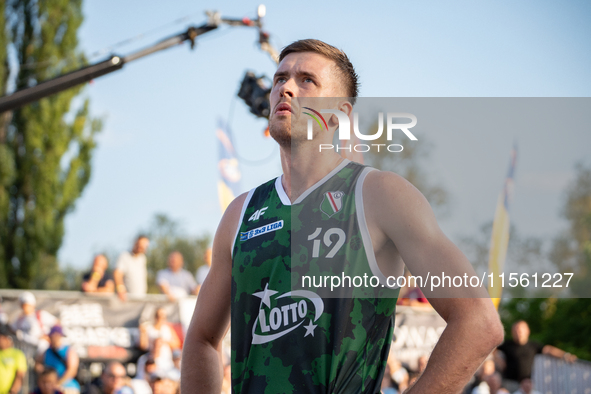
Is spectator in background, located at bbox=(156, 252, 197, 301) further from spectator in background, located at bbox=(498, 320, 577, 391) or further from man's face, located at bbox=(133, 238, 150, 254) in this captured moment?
spectator in background, located at bbox=(498, 320, 577, 391)

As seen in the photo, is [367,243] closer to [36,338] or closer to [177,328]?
[177,328]

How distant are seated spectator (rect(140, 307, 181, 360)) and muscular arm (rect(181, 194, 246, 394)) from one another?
6.18 m

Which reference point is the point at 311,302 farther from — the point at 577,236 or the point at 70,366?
the point at 70,366

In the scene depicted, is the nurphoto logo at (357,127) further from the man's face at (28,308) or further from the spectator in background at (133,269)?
the man's face at (28,308)

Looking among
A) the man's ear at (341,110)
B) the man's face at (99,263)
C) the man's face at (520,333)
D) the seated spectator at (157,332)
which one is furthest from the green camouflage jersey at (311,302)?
the man's face at (520,333)

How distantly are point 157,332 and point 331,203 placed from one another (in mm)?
6890

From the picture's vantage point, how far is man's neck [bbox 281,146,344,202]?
221 cm

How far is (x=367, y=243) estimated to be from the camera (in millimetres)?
1882

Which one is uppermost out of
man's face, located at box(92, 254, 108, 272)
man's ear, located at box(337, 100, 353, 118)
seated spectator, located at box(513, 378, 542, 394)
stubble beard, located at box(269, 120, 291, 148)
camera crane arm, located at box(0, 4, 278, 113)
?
camera crane arm, located at box(0, 4, 278, 113)

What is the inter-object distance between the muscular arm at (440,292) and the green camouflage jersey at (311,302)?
0.11 meters

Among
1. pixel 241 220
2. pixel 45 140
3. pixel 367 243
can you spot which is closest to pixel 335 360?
pixel 367 243

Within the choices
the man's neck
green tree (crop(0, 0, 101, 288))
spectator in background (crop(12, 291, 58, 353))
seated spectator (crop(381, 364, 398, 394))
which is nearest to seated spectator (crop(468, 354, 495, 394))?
seated spectator (crop(381, 364, 398, 394))

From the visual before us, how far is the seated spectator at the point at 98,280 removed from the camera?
8.62 m

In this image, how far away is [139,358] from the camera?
26.5 ft
